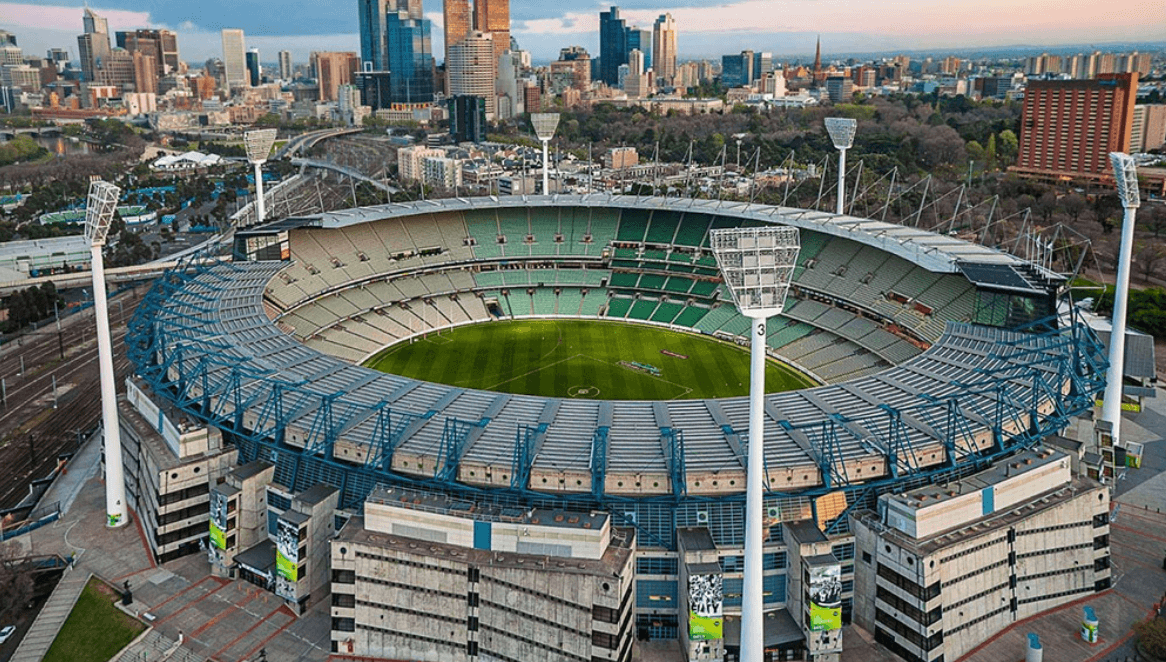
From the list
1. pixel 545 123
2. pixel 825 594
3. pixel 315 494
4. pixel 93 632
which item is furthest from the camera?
pixel 545 123

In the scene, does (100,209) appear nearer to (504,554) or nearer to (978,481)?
(504,554)

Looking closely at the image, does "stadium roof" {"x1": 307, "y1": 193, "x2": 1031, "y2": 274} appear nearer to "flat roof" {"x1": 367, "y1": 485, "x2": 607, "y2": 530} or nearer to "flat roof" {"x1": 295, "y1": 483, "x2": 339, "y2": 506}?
"flat roof" {"x1": 367, "y1": 485, "x2": 607, "y2": 530}

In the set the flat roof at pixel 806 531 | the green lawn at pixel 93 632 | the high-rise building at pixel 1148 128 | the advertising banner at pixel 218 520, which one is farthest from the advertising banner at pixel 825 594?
the high-rise building at pixel 1148 128

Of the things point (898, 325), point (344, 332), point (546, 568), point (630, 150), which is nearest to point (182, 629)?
point (546, 568)

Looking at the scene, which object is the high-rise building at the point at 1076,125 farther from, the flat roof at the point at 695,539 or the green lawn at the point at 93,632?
the green lawn at the point at 93,632

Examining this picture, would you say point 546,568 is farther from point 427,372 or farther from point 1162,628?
point 427,372

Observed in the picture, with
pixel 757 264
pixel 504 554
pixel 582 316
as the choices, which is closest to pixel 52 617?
pixel 504 554

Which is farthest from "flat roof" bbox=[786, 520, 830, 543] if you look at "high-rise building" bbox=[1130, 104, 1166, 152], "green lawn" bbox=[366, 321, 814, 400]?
"high-rise building" bbox=[1130, 104, 1166, 152]
